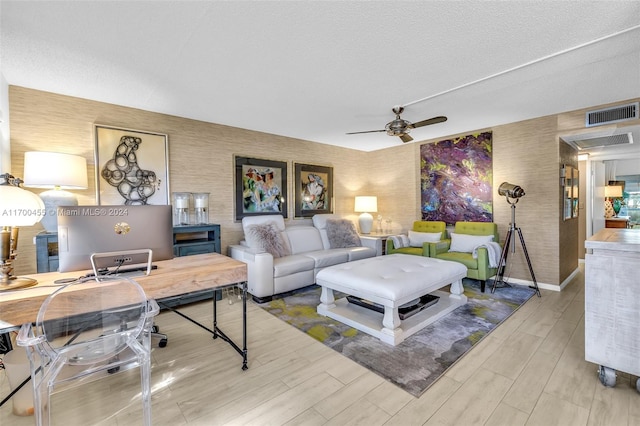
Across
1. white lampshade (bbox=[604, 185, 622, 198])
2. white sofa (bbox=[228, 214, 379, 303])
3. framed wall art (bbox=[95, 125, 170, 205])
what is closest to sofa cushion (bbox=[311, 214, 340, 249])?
white sofa (bbox=[228, 214, 379, 303])

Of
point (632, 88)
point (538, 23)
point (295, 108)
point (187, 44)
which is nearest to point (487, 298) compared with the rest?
point (632, 88)

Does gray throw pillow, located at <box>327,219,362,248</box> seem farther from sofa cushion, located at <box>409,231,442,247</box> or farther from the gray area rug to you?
the gray area rug

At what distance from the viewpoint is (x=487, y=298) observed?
3.43 metres

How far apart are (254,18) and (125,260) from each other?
1.69 metres

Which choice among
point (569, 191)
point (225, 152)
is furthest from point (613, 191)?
point (225, 152)

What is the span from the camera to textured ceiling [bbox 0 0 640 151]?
170cm

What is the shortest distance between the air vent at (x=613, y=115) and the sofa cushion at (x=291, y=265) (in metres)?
3.78

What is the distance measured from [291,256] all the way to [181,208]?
5.15ft

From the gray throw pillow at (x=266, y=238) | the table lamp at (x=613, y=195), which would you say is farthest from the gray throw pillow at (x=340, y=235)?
the table lamp at (x=613, y=195)

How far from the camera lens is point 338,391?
70.2 inches

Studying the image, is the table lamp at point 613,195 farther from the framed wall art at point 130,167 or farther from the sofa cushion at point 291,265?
the framed wall art at point 130,167

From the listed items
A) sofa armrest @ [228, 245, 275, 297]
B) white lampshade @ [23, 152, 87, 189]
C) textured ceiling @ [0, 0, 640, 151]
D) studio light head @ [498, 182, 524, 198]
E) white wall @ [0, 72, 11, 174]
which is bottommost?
sofa armrest @ [228, 245, 275, 297]

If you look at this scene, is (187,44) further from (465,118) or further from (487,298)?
(487,298)

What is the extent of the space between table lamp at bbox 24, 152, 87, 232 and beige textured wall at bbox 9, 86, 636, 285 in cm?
29
